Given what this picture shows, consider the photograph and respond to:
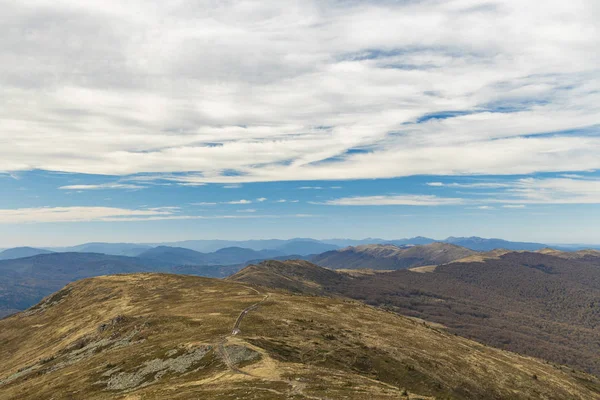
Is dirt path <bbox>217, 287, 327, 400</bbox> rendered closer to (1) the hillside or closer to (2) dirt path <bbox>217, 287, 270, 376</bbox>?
(2) dirt path <bbox>217, 287, 270, 376</bbox>

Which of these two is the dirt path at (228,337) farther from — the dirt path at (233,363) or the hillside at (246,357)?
the hillside at (246,357)

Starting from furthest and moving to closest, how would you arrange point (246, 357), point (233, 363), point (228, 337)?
point (228, 337), point (246, 357), point (233, 363)

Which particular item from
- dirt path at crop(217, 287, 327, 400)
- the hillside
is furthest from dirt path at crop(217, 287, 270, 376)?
the hillside

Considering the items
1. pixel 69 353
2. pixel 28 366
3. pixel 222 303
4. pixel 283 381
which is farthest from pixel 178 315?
pixel 283 381

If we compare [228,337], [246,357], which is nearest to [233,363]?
[246,357]

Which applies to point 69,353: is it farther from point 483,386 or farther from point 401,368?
point 483,386

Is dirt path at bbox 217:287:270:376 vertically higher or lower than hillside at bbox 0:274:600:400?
higher

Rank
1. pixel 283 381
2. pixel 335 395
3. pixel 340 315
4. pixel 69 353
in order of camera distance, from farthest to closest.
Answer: pixel 340 315, pixel 69 353, pixel 283 381, pixel 335 395

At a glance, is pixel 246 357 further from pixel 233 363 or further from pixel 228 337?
pixel 228 337
